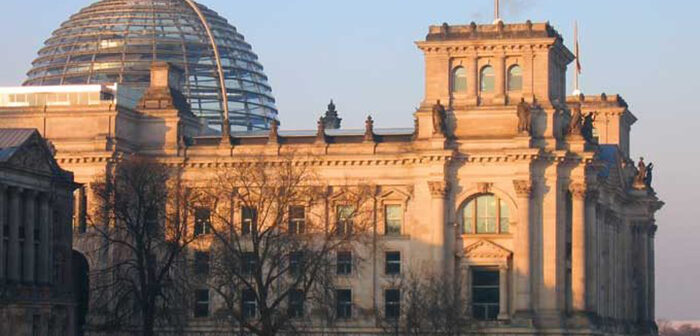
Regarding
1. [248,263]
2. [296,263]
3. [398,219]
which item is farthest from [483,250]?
[248,263]

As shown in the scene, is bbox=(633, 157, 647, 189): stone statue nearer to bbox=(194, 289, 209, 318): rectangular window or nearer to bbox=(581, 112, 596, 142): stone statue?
bbox=(581, 112, 596, 142): stone statue

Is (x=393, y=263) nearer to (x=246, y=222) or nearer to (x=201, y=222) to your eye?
(x=246, y=222)

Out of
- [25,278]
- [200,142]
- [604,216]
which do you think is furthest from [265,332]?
[604,216]

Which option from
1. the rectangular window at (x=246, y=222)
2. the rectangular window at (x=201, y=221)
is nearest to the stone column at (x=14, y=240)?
the rectangular window at (x=201, y=221)

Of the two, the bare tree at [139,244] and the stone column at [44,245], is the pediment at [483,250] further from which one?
the stone column at [44,245]

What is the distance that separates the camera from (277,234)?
153m

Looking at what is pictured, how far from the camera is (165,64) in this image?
17850 cm

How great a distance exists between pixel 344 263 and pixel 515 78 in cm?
1846

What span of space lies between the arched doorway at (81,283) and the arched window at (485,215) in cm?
2811

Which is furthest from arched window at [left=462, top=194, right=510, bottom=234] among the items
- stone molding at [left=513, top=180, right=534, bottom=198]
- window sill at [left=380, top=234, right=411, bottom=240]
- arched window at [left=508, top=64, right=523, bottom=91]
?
arched window at [left=508, top=64, right=523, bottom=91]

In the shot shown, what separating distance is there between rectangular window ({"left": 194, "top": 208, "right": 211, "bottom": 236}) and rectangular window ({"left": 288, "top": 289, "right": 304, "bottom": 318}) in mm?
7601

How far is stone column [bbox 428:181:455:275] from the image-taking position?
539 feet

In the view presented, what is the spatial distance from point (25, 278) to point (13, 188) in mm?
5818

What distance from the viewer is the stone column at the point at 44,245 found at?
14438cm
